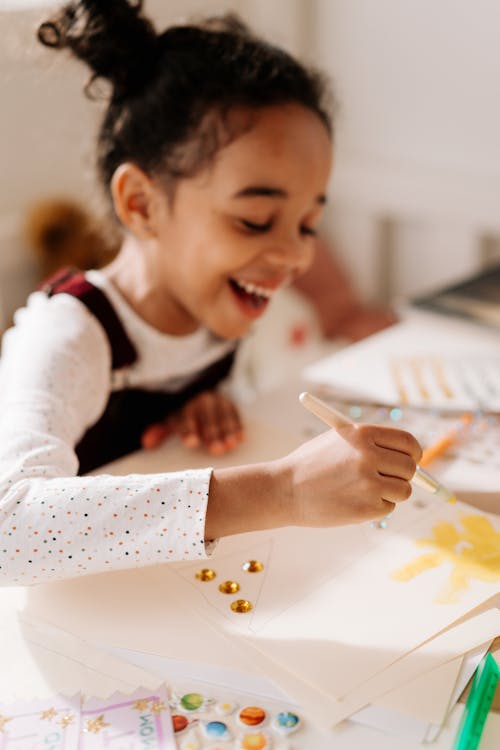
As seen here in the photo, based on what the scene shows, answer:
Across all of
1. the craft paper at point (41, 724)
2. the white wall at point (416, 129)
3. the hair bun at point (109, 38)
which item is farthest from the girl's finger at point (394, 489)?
the white wall at point (416, 129)

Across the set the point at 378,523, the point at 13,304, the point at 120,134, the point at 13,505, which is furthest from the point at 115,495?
the point at 13,304

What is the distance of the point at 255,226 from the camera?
0.84m

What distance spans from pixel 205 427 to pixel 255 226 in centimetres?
20

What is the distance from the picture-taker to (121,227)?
97cm

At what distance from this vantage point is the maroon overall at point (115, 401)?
0.87 metres

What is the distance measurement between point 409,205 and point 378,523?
94cm

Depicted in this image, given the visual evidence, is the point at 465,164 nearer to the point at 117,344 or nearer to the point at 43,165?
the point at 43,165

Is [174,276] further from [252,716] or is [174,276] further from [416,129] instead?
[416,129]

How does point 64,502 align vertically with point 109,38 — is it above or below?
below

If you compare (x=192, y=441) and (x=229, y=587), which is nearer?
(x=229, y=587)

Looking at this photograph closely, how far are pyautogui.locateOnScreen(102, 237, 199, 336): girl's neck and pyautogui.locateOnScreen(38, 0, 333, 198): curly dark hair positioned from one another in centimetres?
10

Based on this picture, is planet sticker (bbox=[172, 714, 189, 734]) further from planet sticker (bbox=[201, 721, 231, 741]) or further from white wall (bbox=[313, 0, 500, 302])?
white wall (bbox=[313, 0, 500, 302])

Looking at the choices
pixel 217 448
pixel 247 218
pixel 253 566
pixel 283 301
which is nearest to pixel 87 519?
pixel 253 566

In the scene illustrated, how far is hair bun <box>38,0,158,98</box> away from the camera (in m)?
0.81
